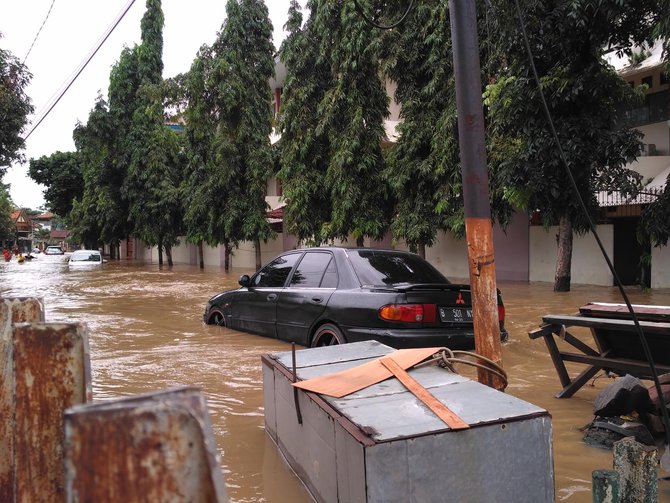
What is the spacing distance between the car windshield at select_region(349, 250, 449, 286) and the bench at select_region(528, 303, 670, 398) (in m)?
1.69

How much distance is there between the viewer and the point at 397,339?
5.67 m

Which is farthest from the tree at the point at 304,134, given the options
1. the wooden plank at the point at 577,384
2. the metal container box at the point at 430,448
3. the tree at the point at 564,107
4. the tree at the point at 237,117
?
the metal container box at the point at 430,448

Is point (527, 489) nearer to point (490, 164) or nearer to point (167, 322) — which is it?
point (167, 322)

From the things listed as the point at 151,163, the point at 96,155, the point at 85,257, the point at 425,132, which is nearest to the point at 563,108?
the point at 425,132

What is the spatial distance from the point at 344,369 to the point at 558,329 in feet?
8.08

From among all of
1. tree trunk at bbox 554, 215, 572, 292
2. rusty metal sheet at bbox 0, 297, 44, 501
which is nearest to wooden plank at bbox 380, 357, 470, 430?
rusty metal sheet at bbox 0, 297, 44, 501

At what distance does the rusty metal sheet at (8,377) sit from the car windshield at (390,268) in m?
4.25

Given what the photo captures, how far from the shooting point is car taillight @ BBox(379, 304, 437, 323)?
571 cm

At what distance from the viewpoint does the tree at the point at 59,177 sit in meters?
53.8

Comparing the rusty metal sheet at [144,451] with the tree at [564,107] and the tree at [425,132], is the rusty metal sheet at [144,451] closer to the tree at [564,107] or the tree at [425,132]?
the tree at [564,107]

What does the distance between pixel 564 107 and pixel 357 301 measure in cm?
797

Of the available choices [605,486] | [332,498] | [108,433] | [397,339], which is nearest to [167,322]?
[397,339]

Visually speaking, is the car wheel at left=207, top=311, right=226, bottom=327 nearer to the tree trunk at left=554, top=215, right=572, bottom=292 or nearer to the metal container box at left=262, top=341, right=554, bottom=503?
the metal container box at left=262, top=341, right=554, bottom=503

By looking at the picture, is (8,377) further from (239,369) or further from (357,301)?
(239,369)
